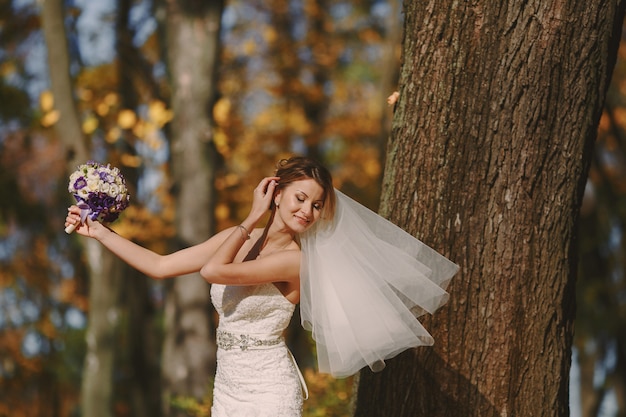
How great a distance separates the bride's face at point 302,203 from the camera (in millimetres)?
3963

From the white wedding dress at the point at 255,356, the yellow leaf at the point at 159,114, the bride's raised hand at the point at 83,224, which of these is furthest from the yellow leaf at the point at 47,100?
the white wedding dress at the point at 255,356

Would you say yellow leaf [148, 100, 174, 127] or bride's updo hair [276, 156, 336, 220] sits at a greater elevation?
bride's updo hair [276, 156, 336, 220]

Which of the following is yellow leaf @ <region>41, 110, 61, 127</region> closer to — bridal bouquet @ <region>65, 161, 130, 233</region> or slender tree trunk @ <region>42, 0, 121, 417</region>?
slender tree trunk @ <region>42, 0, 121, 417</region>

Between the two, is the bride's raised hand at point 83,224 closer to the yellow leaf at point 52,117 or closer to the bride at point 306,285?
the bride at point 306,285

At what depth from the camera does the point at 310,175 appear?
13.0 feet

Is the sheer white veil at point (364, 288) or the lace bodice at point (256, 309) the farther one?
the lace bodice at point (256, 309)

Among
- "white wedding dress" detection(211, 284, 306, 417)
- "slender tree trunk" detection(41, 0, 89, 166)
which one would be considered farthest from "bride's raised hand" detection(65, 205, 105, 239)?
"slender tree trunk" detection(41, 0, 89, 166)

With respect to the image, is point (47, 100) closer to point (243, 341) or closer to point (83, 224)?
point (83, 224)

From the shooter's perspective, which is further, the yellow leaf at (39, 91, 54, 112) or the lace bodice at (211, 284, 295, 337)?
the yellow leaf at (39, 91, 54, 112)

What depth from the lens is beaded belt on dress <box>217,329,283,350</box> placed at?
13.4 ft

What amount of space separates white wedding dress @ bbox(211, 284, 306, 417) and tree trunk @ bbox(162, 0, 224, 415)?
4.43 m

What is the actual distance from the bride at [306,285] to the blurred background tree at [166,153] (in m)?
2.32

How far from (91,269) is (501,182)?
6.56 metres

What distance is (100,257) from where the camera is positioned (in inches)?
381
